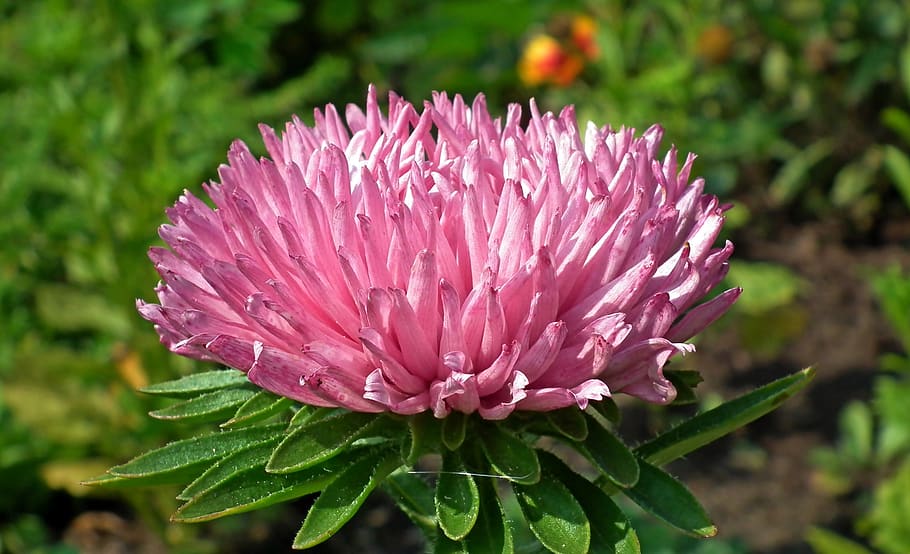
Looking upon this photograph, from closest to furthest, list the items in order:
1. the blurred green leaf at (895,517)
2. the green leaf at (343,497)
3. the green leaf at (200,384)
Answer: the green leaf at (343,497) → the green leaf at (200,384) → the blurred green leaf at (895,517)

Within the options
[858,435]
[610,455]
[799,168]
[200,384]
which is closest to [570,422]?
[610,455]

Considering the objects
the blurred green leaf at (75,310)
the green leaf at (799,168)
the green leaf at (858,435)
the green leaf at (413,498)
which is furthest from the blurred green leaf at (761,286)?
the green leaf at (413,498)

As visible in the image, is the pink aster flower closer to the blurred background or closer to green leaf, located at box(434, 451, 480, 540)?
green leaf, located at box(434, 451, 480, 540)

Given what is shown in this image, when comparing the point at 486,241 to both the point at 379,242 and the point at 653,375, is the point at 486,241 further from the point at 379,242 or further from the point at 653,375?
the point at 653,375

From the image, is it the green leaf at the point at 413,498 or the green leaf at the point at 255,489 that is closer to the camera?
the green leaf at the point at 255,489

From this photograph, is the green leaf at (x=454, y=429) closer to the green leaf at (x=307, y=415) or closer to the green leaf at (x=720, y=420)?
the green leaf at (x=307, y=415)

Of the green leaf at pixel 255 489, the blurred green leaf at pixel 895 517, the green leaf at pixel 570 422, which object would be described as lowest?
the blurred green leaf at pixel 895 517
